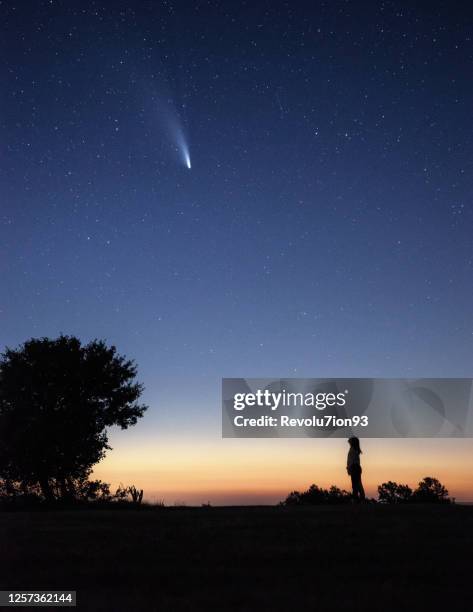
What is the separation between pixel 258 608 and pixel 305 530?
703cm

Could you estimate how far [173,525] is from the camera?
590 inches

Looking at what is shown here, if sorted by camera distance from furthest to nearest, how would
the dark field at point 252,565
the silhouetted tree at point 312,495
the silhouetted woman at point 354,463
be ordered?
1. the silhouetted tree at point 312,495
2. the silhouetted woman at point 354,463
3. the dark field at point 252,565

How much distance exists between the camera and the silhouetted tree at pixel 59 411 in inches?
1602

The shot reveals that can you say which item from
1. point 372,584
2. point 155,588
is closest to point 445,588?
point 372,584

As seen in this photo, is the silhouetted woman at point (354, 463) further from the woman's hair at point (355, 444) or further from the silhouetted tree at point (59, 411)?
the silhouetted tree at point (59, 411)

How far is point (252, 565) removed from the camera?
866 centimetres

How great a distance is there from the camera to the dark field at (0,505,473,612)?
21.6 feet

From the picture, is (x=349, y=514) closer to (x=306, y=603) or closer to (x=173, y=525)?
(x=173, y=525)

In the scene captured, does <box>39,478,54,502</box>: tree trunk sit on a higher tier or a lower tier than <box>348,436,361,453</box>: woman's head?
lower

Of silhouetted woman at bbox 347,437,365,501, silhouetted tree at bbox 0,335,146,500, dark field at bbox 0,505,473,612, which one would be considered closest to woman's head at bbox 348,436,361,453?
silhouetted woman at bbox 347,437,365,501

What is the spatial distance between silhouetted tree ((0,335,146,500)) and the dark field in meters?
27.2

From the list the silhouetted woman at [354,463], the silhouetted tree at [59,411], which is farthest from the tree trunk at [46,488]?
the silhouetted woman at [354,463]

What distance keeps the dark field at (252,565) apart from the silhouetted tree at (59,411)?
2721 centimetres

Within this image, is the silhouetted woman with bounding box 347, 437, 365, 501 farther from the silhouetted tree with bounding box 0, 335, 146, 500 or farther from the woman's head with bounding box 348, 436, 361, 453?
the silhouetted tree with bounding box 0, 335, 146, 500
